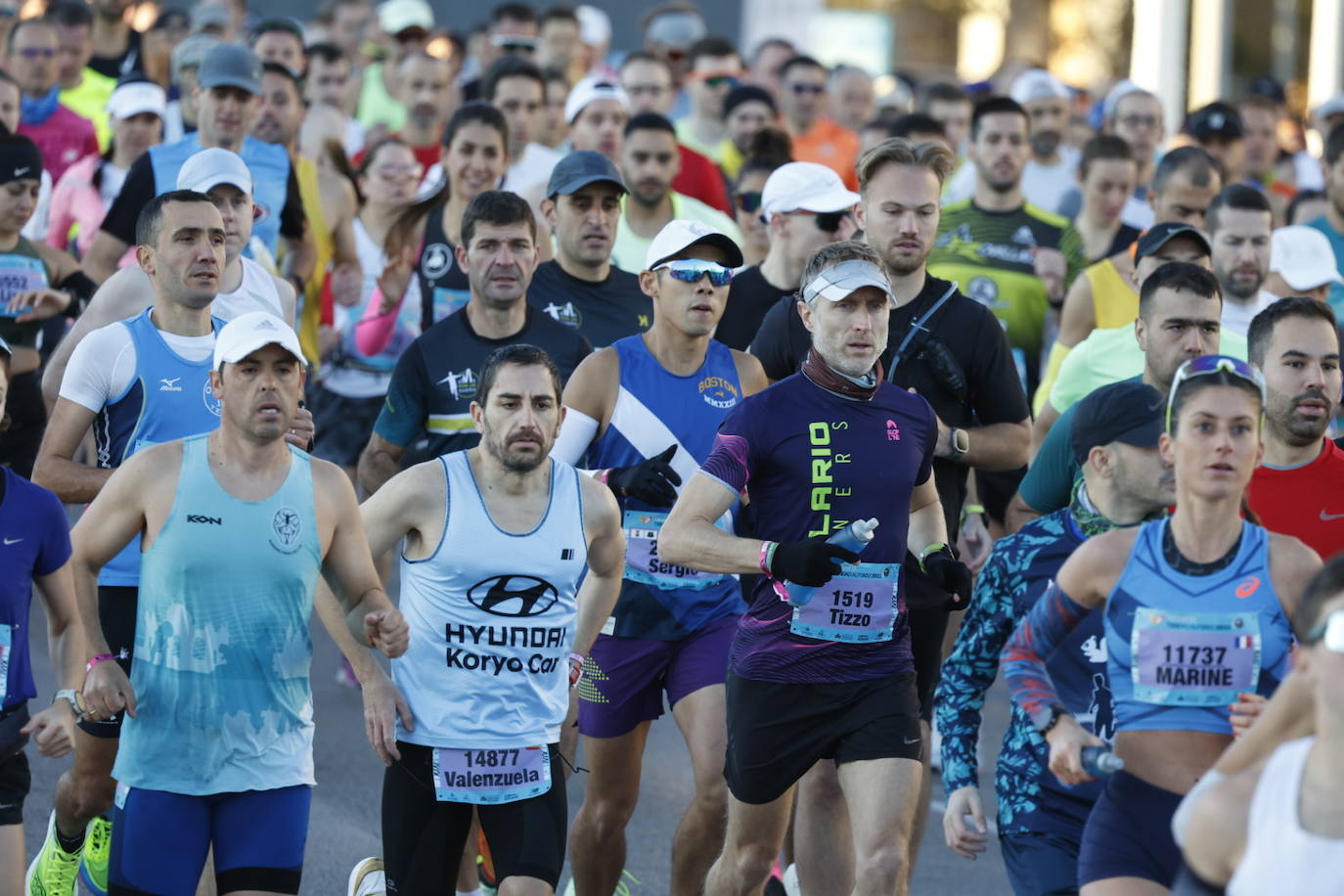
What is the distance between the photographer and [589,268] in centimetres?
807

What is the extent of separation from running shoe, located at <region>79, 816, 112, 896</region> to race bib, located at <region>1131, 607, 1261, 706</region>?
354 cm

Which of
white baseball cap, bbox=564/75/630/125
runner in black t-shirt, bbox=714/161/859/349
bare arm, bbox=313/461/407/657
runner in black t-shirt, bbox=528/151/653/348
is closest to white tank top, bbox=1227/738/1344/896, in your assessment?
bare arm, bbox=313/461/407/657

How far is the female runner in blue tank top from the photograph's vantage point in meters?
4.81

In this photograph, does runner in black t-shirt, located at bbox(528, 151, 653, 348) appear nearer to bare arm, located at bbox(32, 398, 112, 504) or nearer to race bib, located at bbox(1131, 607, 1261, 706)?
bare arm, located at bbox(32, 398, 112, 504)

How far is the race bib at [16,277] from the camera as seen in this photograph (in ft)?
29.3

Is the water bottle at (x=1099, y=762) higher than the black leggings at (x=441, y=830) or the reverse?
higher

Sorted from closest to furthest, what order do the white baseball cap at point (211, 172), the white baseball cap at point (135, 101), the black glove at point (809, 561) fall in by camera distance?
the black glove at point (809, 561) < the white baseball cap at point (211, 172) < the white baseball cap at point (135, 101)

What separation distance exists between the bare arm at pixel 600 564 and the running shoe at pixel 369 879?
108 cm

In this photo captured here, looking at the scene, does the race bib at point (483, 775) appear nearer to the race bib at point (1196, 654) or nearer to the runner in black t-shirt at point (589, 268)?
the race bib at point (1196, 654)

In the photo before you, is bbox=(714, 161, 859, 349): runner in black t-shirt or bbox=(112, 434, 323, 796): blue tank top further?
bbox=(714, 161, 859, 349): runner in black t-shirt

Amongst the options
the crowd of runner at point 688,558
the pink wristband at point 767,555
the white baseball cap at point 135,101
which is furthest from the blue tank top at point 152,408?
the white baseball cap at point 135,101

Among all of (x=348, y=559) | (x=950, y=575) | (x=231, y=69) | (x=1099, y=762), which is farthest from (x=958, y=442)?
(x=231, y=69)

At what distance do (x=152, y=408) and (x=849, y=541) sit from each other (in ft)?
7.37

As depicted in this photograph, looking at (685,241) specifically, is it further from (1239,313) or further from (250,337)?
(1239,313)
